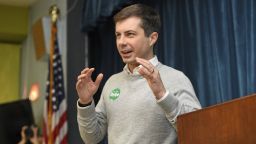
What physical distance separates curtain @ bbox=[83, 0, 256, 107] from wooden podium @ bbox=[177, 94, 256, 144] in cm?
111

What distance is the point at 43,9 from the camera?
5066mm

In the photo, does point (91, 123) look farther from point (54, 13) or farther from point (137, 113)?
point (54, 13)

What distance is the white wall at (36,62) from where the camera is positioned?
14.4 feet

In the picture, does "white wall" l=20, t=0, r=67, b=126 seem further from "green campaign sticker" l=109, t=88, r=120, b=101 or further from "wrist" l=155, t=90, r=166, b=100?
"wrist" l=155, t=90, r=166, b=100

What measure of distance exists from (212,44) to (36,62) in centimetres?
290

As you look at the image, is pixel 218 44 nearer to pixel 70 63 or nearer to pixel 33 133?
pixel 70 63

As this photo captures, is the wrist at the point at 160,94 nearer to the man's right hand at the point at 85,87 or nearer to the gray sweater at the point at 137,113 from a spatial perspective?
the gray sweater at the point at 137,113

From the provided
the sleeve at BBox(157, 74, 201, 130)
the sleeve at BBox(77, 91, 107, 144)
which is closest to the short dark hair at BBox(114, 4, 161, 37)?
the sleeve at BBox(157, 74, 201, 130)

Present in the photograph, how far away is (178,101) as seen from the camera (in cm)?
161

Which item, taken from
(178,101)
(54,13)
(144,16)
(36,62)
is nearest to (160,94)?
(178,101)

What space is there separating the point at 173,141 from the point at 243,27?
3.26 feet

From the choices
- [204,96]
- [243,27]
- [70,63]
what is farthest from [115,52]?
[243,27]

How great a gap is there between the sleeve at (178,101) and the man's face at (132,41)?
194 millimetres

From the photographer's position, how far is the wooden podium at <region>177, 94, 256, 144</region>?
117 cm
